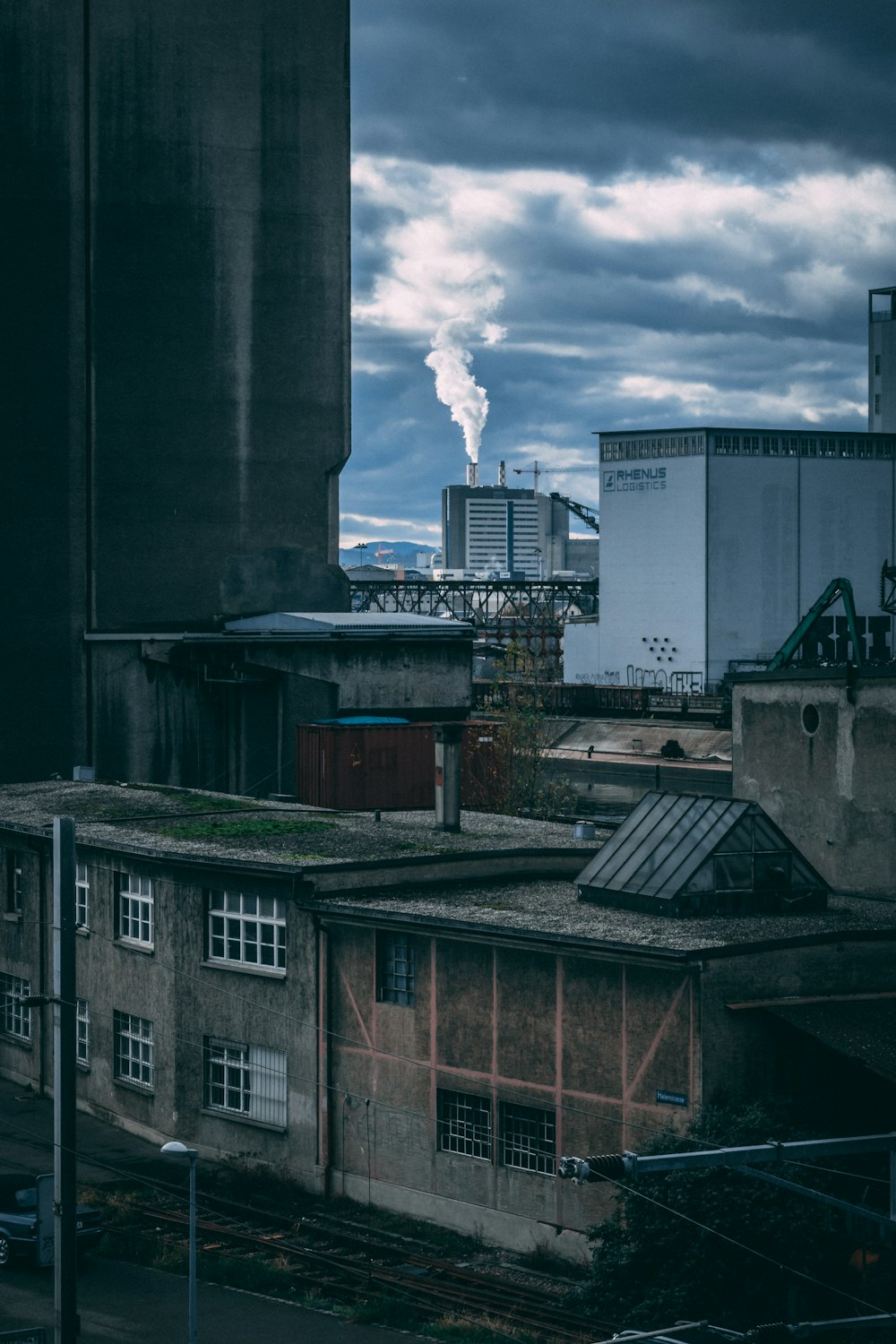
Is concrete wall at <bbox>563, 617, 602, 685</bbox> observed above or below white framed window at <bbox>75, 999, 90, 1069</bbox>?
above

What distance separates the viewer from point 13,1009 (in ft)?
136

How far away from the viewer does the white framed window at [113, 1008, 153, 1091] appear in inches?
1407

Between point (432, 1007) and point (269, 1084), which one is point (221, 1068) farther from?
point (432, 1007)

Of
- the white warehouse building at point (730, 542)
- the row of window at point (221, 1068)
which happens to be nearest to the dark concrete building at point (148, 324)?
the row of window at point (221, 1068)

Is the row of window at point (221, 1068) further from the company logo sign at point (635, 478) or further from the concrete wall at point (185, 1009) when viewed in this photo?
the company logo sign at point (635, 478)

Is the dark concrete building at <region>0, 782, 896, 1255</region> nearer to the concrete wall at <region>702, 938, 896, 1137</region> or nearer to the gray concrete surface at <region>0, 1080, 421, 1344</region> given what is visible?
the concrete wall at <region>702, 938, 896, 1137</region>

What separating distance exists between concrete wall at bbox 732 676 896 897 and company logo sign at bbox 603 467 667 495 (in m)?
84.7

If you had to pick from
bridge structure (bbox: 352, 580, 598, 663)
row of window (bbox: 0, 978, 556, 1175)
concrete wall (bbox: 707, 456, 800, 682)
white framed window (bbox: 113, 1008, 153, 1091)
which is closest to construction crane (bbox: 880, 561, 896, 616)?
concrete wall (bbox: 707, 456, 800, 682)

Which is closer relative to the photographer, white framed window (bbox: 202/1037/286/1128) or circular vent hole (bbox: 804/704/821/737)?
white framed window (bbox: 202/1037/286/1128)

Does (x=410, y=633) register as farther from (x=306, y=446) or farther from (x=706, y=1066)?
(x=706, y=1066)

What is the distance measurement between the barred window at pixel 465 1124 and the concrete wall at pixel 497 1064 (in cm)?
16

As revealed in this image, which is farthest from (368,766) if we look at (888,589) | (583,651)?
(888,589)

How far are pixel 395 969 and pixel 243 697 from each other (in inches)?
1165

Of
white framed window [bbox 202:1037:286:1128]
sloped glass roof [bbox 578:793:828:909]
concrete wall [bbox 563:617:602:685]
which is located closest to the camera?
sloped glass roof [bbox 578:793:828:909]
